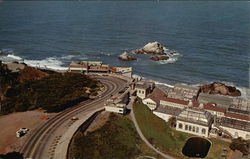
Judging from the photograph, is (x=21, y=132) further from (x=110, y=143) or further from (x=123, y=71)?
(x=123, y=71)

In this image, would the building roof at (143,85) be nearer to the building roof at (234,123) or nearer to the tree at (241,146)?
the building roof at (234,123)

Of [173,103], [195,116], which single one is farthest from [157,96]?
[195,116]

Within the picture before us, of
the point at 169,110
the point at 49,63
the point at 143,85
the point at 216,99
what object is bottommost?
the point at 169,110

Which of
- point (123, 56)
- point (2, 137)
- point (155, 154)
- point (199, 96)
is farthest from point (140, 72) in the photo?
point (2, 137)

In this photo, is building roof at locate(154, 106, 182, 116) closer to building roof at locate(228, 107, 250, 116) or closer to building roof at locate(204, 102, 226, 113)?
building roof at locate(204, 102, 226, 113)

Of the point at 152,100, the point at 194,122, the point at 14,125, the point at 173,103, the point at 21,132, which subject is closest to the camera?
the point at 21,132

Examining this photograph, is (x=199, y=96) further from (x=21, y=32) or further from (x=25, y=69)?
(x=21, y=32)

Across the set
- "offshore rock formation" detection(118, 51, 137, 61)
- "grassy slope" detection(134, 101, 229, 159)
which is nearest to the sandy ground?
"grassy slope" detection(134, 101, 229, 159)
